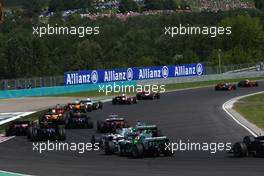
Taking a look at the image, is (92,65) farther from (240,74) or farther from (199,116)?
(199,116)

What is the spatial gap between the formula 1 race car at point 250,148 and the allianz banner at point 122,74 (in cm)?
5616

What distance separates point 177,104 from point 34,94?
2339 cm

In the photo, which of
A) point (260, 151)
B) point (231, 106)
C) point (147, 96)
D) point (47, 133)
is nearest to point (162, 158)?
point (260, 151)

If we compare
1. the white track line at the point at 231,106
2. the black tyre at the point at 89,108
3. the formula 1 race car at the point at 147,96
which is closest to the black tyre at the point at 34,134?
the white track line at the point at 231,106

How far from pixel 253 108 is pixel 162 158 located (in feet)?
96.4

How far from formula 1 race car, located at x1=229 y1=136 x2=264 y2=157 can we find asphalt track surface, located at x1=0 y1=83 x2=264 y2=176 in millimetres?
520

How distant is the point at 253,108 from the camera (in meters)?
53.8

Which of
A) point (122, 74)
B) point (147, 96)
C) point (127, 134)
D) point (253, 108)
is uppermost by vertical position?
point (122, 74)

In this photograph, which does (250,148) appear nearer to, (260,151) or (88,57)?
(260,151)

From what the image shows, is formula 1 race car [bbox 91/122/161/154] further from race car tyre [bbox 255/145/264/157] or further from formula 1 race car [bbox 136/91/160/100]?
formula 1 race car [bbox 136/91/160/100]

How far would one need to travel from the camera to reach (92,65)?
461 ft

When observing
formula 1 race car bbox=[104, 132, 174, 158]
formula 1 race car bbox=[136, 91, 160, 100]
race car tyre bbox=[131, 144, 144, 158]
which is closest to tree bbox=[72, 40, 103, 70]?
formula 1 race car bbox=[136, 91, 160, 100]

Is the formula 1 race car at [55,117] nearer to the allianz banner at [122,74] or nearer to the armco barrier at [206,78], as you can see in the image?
Result: the allianz banner at [122,74]

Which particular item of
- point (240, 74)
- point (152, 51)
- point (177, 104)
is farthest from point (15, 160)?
point (152, 51)
